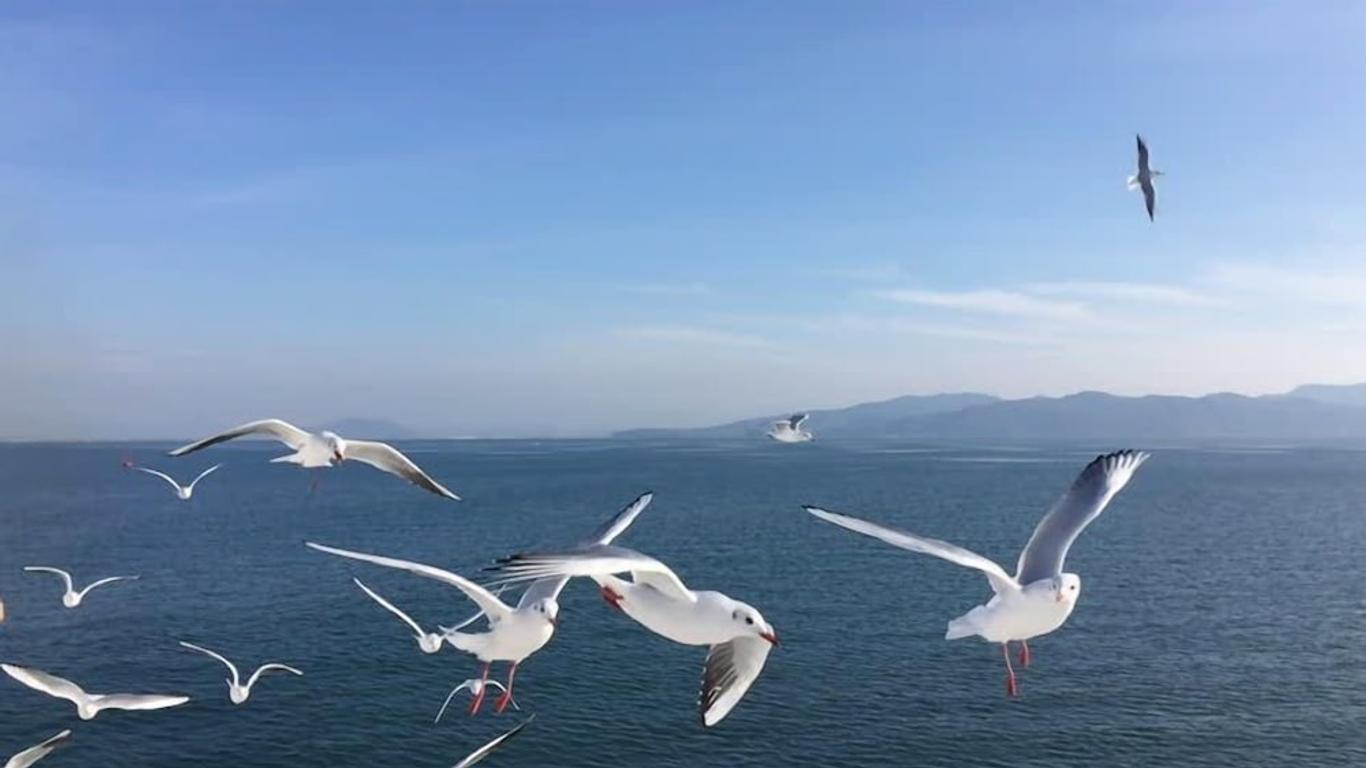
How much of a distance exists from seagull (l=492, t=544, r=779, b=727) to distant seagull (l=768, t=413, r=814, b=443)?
31.3 metres

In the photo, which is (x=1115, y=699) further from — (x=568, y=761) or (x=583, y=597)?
(x=583, y=597)

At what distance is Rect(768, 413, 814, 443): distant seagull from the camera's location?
41.7m

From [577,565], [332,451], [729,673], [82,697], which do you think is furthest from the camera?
[82,697]

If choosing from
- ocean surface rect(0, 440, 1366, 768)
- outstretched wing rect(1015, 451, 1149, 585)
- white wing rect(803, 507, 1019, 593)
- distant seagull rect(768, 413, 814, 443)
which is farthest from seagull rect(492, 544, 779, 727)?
ocean surface rect(0, 440, 1366, 768)

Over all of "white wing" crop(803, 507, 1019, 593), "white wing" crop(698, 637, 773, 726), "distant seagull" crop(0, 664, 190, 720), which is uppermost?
"white wing" crop(803, 507, 1019, 593)

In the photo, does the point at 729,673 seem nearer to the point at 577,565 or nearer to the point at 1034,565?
the point at 577,565

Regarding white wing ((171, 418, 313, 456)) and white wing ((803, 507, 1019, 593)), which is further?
white wing ((171, 418, 313, 456))

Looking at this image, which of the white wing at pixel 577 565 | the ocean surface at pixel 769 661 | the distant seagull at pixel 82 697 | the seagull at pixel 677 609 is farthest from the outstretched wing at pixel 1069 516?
the ocean surface at pixel 769 661

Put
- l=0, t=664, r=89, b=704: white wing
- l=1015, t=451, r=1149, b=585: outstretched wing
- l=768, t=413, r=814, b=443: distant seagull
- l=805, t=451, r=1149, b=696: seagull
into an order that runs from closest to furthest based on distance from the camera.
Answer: l=805, t=451, r=1149, b=696: seagull
l=1015, t=451, r=1149, b=585: outstretched wing
l=0, t=664, r=89, b=704: white wing
l=768, t=413, r=814, b=443: distant seagull

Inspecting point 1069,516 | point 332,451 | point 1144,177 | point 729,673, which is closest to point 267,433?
point 332,451

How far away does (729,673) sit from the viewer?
9594mm

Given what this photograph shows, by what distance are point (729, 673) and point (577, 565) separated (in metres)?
3.21

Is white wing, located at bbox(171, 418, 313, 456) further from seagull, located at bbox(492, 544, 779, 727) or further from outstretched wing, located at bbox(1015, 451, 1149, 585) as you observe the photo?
outstretched wing, located at bbox(1015, 451, 1149, 585)

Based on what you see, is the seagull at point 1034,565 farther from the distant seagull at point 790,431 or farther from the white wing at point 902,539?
the distant seagull at point 790,431
